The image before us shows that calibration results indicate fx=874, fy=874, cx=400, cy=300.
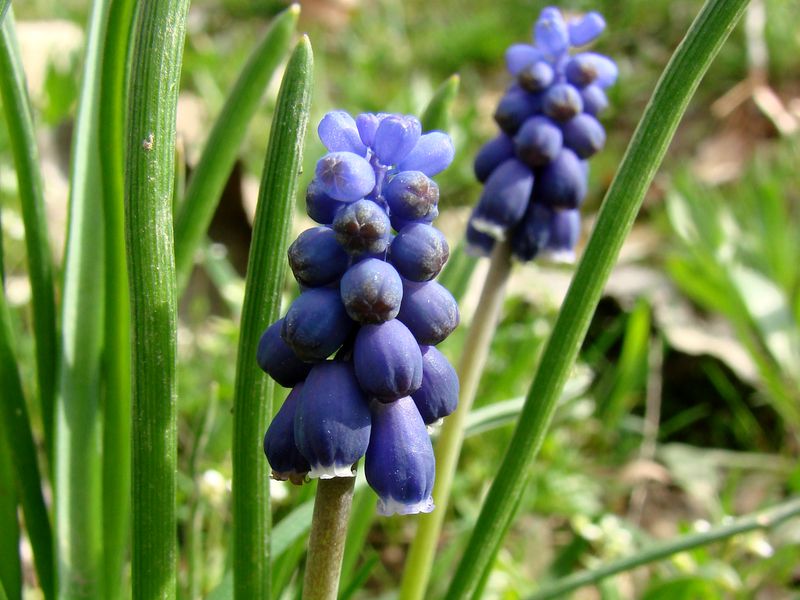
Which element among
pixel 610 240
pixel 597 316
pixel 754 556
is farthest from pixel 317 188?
pixel 597 316

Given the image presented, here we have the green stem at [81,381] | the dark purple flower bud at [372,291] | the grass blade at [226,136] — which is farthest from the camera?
the grass blade at [226,136]

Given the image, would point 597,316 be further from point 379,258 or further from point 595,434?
point 379,258

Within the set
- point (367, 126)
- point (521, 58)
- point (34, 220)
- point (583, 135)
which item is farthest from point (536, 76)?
point (34, 220)

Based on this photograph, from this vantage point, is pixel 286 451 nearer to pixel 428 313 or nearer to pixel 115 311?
pixel 428 313

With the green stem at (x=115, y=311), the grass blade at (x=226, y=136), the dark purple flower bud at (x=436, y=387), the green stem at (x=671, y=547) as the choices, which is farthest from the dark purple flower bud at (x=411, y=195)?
the green stem at (x=671, y=547)

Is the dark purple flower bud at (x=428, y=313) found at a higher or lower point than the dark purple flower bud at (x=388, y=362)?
higher

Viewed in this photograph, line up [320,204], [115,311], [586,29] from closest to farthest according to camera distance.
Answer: [320,204] < [115,311] < [586,29]

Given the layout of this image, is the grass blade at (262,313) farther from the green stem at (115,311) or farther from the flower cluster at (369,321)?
the green stem at (115,311)
